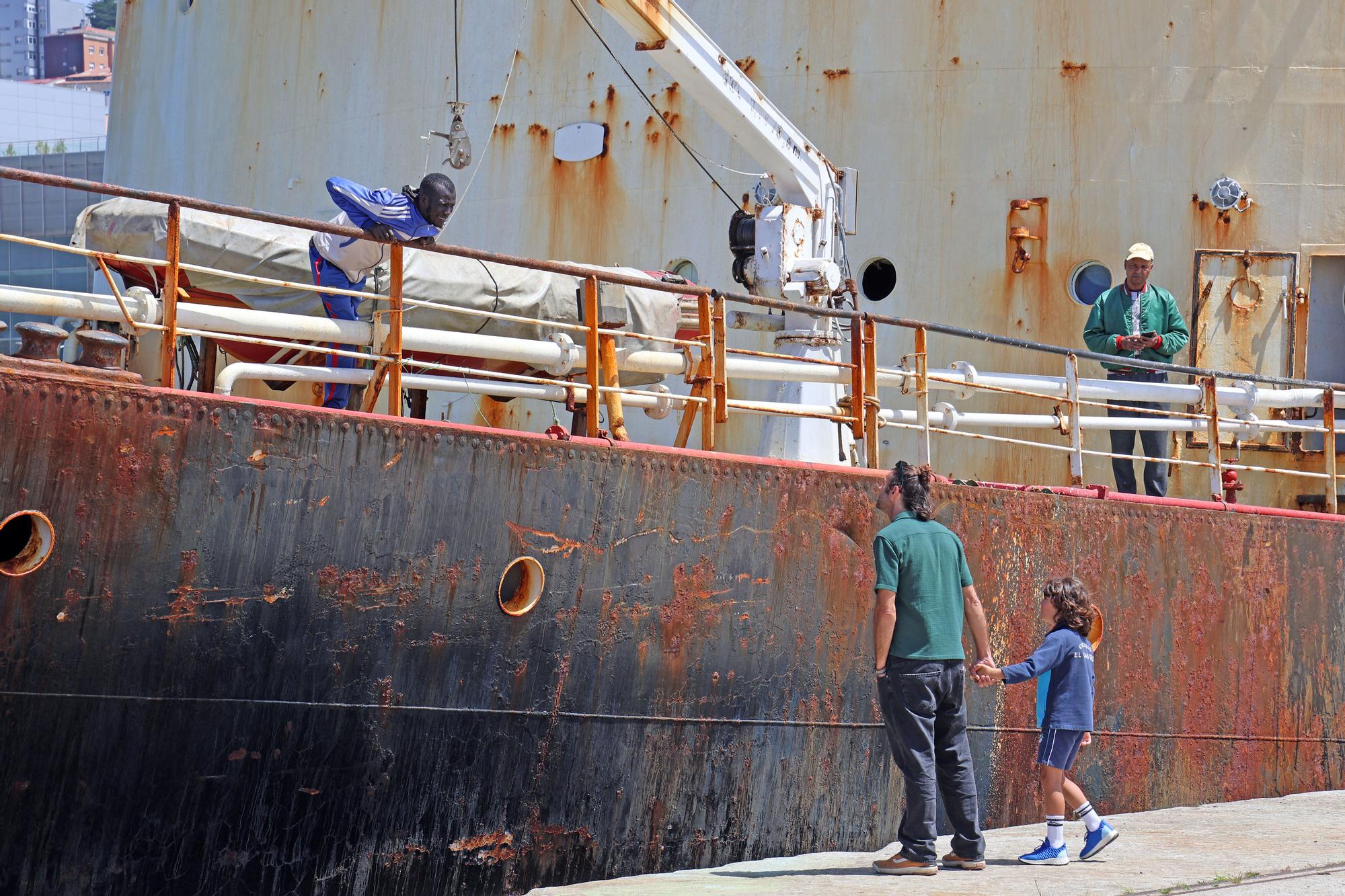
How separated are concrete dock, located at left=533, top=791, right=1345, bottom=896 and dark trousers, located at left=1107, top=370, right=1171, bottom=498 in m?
2.54

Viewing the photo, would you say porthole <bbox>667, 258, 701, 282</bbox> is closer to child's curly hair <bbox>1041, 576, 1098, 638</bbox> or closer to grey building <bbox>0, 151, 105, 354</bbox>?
child's curly hair <bbox>1041, 576, 1098, 638</bbox>

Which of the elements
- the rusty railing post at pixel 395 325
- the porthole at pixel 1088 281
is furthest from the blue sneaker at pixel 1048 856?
the porthole at pixel 1088 281

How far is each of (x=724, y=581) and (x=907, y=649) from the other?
1.13 m

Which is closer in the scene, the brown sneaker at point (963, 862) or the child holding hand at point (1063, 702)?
the brown sneaker at point (963, 862)

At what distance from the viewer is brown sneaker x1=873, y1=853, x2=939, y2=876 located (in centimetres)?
605

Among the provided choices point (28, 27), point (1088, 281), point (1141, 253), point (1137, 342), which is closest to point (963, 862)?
point (1137, 342)

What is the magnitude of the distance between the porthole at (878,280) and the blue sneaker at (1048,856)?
531cm

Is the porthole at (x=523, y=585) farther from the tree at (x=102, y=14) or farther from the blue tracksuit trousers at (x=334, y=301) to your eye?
the tree at (x=102, y=14)

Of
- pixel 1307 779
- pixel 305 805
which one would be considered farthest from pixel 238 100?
pixel 1307 779

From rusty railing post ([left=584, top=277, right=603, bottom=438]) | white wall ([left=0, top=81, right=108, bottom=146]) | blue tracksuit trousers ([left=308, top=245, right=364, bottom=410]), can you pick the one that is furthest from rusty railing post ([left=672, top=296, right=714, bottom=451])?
white wall ([left=0, top=81, right=108, bottom=146])

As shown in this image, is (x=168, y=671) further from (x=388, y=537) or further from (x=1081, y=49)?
(x=1081, y=49)

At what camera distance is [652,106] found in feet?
37.1

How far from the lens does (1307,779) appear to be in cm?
944

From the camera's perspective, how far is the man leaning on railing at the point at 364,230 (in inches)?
255
